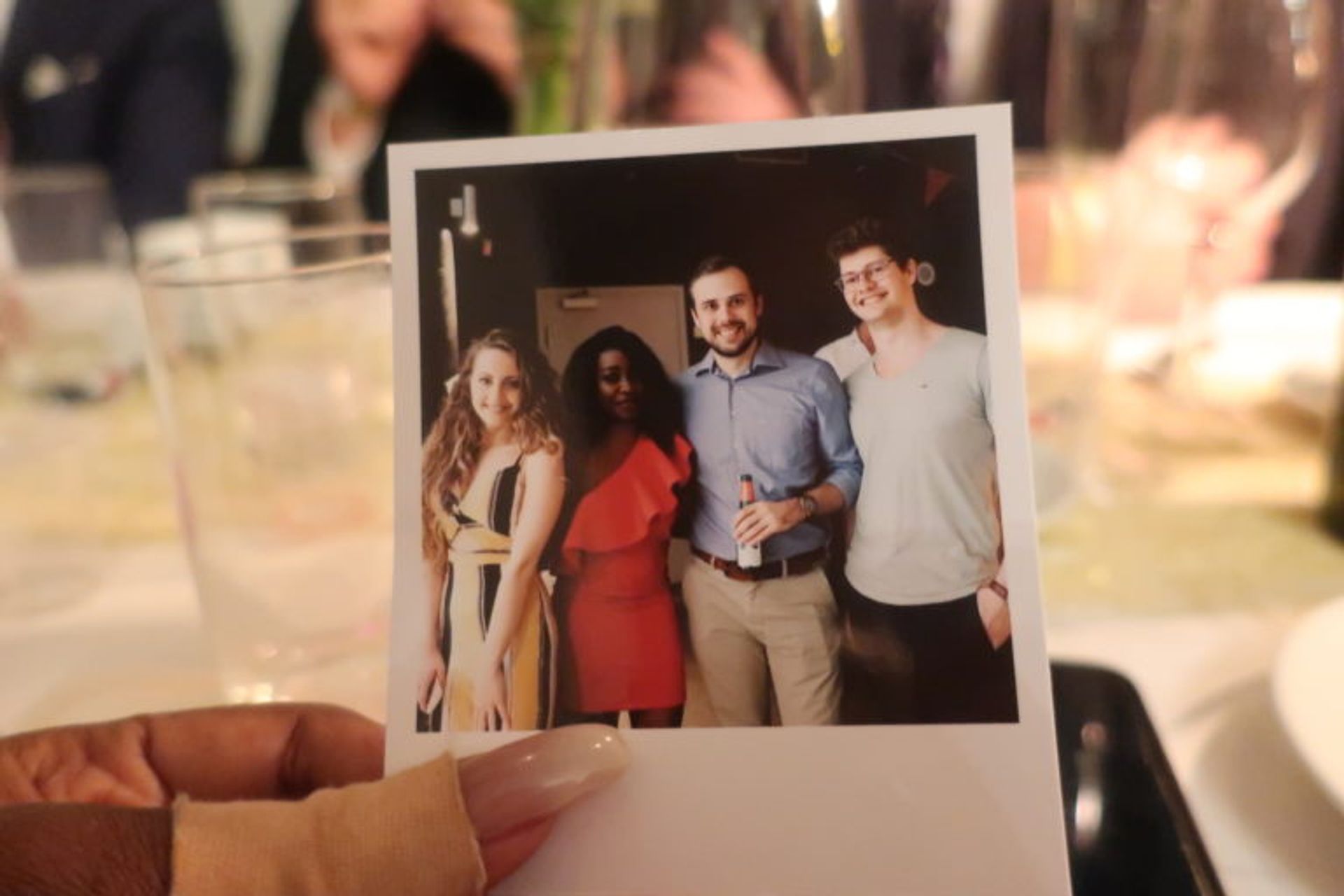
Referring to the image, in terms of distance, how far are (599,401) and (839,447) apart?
66 mm

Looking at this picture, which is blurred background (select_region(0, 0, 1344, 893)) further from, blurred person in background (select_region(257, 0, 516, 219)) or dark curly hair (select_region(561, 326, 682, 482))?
blurred person in background (select_region(257, 0, 516, 219))

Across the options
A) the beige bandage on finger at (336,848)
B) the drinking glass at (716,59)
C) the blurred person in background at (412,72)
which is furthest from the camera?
the blurred person in background at (412,72)

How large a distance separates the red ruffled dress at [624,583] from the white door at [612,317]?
0.03 m

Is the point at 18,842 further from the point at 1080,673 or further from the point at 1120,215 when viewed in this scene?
the point at 1120,215

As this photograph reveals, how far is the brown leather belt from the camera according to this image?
0.28 m

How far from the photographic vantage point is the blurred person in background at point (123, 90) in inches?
63.2

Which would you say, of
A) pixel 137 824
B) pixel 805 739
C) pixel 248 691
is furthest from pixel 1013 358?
pixel 248 691

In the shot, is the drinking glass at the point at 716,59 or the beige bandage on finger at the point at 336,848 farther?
the drinking glass at the point at 716,59

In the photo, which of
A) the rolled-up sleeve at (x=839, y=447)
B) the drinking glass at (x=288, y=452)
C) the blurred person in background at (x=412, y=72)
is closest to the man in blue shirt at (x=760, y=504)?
the rolled-up sleeve at (x=839, y=447)

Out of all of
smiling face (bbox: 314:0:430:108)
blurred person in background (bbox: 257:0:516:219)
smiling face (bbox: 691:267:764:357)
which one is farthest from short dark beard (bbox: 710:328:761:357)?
smiling face (bbox: 314:0:430:108)

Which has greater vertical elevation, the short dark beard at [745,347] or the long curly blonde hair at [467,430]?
the short dark beard at [745,347]

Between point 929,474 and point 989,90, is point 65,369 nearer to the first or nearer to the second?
point 929,474

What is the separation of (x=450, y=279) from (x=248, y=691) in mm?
250

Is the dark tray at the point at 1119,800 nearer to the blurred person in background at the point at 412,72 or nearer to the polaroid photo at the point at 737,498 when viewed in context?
the polaroid photo at the point at 737,498
